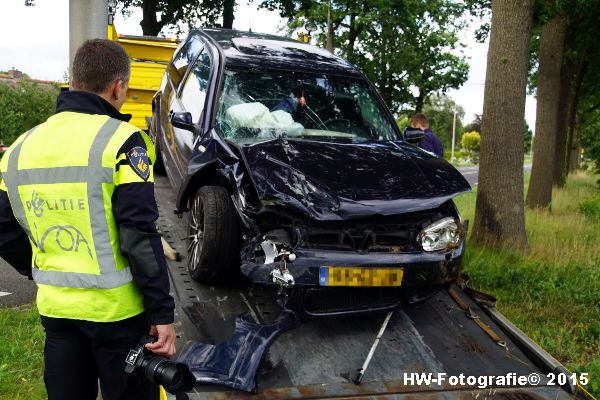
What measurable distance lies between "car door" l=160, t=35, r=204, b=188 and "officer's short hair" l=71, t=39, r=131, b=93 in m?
2.83

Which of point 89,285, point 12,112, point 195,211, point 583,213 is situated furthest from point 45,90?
point 89,285

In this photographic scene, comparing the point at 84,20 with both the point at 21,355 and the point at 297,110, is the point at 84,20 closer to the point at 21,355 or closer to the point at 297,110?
the point at 297,110

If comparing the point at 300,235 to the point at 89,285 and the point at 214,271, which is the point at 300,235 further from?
the point at 89,285

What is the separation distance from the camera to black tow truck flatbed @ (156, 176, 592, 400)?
3.47m

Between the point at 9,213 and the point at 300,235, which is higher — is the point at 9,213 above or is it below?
above

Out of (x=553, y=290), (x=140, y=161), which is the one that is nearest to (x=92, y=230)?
(x=140, y=161)

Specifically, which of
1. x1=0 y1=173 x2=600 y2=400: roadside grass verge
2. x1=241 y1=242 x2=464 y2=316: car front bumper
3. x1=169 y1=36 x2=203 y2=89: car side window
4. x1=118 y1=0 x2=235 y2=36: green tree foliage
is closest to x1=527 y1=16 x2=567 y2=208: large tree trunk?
x1=0 y1=173 x2=600 y2=400: roadside grass verge

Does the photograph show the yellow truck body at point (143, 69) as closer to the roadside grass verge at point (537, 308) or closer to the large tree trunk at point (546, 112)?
the roadside grass verge at point (537, 308)

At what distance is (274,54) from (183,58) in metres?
1.36

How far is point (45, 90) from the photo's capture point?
30906 mm

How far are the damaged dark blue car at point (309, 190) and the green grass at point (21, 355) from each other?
4.21ft

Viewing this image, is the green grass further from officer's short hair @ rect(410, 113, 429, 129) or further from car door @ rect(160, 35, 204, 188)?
officer's short hair @ rect(410, 113, 429, 129)

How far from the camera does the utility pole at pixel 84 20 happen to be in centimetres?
598

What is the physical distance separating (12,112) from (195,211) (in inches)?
1036
